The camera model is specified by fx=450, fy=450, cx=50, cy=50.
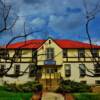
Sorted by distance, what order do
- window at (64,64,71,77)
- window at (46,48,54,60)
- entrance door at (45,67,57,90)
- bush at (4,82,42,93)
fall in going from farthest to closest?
1. window at (64,64,71,77)
2. window at (46,48,54,60)
3. entrance door at (45,67,57,90)
4. bush at (4,82,42,93)

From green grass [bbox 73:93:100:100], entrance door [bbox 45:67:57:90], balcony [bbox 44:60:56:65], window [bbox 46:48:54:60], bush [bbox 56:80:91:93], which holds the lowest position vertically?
green grass [bbox 73:93:100:100]

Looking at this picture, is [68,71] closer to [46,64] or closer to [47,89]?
[46,64]

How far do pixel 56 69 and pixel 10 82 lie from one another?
7.80 meters

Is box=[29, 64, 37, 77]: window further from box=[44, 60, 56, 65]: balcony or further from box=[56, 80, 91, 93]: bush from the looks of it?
box=[56, 80, 91, 93]: bush

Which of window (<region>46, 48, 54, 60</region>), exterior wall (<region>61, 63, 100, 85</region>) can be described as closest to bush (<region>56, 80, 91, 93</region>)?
exterior wall (<region>61, 63, 100, 85</region>)

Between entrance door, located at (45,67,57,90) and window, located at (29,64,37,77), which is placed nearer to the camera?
entrance door, located at (45,67,57,90)

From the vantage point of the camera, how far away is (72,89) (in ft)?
204

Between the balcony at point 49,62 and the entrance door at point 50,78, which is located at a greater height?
the balcony at point 49,62

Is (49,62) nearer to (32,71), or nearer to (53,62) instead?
(53,62)

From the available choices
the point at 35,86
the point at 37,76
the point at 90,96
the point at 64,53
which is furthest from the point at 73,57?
the point at 90,96

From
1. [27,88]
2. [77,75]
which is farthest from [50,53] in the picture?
[27,88]

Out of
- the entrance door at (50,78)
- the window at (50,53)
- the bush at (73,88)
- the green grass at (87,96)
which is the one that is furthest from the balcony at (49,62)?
the green grass at (87,96)

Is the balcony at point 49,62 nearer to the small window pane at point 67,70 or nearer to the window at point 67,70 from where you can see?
the window at point 67,70

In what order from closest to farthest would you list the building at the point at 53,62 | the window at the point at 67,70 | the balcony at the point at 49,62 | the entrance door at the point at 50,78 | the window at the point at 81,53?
1. the entrance door at the point at 50,78
2. the building at the point at 53,62
3. the balcony at the point at 49,62
4. the window at the point at 67,70
5. the window at the point at 81,53
